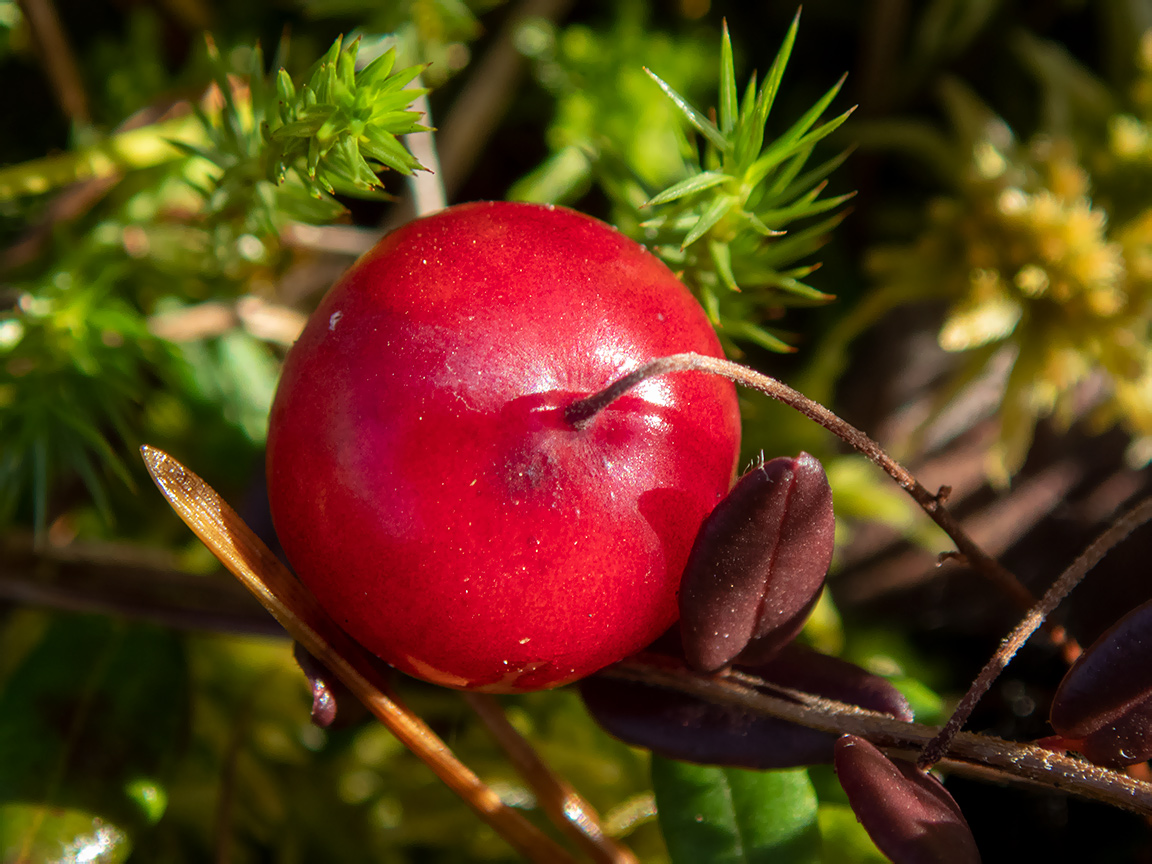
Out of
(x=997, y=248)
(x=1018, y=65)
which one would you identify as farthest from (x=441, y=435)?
(x=1018, y=65)

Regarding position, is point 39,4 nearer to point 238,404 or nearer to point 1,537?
point 238,404

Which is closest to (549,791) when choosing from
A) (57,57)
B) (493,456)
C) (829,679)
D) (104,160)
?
(829,679)

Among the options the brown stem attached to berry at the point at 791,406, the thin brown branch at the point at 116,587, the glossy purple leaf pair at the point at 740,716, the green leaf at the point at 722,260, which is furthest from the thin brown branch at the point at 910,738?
the thin brown branch at the point at 116,587

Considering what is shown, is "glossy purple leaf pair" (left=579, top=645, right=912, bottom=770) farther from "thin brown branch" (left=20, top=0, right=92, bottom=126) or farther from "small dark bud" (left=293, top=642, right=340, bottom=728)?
"thin brown branch" (left=20, top=0, right=92, bottom=126)

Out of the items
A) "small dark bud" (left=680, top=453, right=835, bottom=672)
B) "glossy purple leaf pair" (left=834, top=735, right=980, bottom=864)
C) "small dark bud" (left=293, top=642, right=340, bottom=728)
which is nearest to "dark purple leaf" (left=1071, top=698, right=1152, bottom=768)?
"glossy purple leaf pair" (left=834, top=735, right=980, bottom=864)

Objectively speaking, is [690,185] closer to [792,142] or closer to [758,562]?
[792,142]

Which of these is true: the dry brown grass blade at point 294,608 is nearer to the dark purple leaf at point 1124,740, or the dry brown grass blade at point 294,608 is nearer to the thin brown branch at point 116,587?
the thin brown branch at point 116,587
